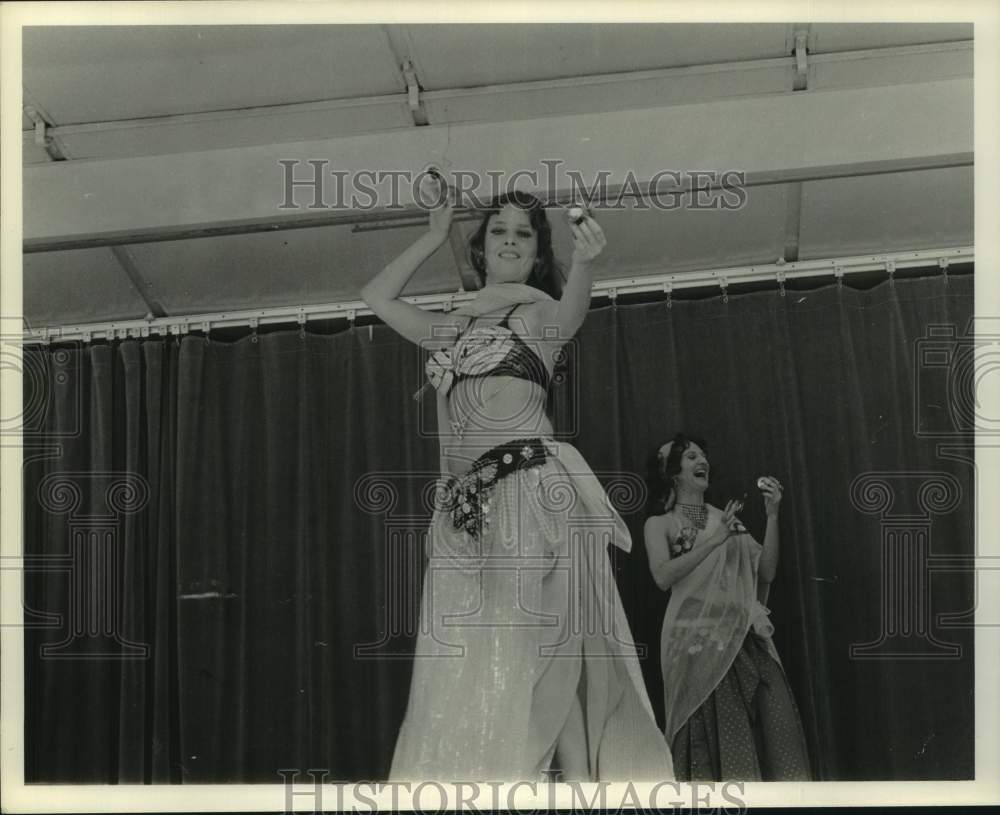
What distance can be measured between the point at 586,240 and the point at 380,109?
553mm

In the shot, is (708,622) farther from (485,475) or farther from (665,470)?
(485,475)

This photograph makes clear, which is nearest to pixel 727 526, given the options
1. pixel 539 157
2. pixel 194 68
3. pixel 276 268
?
pixel 539 157

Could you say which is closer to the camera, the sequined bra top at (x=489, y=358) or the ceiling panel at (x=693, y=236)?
the sequined bra top at (x=489, y=358)

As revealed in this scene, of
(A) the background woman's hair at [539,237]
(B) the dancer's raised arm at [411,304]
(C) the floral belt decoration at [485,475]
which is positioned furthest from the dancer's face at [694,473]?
(B) the dancer's raised arm at [411,304]

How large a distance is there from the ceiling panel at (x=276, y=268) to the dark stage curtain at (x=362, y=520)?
105mm

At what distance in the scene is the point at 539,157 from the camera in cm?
399

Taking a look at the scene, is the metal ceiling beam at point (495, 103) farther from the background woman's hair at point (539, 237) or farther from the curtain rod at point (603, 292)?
the curtain rod at point (603, 292)

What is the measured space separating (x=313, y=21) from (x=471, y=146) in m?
0.45

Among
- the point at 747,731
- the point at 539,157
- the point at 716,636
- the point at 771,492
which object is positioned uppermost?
the point at 539,157

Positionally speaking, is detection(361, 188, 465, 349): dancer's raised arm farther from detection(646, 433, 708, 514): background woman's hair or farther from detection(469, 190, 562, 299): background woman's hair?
detection(646, 433, 708, 514): background woman's hair

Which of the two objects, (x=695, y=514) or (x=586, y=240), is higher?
(x=586, y=240)

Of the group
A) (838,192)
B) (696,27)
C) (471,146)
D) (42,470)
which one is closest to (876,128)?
(838,192)

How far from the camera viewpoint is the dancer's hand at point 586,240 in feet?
12.8

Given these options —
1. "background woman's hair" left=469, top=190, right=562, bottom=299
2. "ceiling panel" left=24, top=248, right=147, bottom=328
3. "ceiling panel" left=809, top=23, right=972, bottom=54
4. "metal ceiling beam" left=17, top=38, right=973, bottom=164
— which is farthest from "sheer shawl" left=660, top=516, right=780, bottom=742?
"ceiling panel" left=24, top=248, right=147, bottom=328
